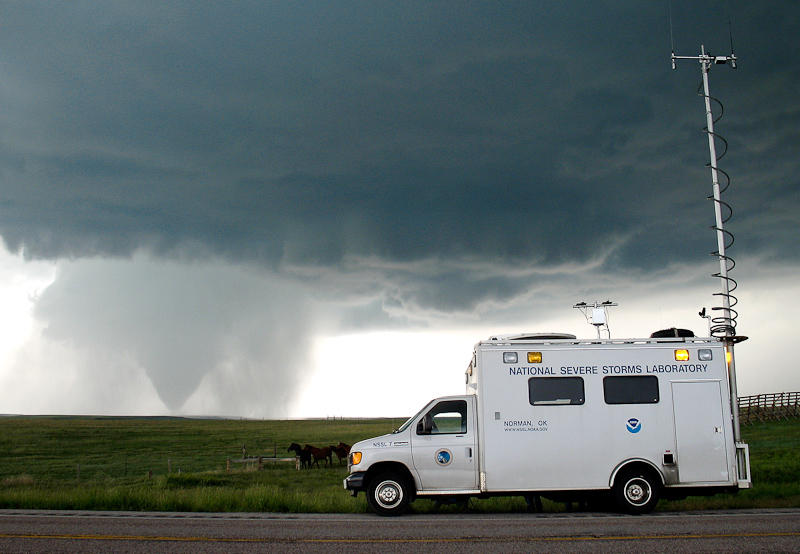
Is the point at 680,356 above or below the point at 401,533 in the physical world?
above

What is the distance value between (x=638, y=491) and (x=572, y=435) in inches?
67.1

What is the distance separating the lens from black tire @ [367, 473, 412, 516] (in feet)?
41.1

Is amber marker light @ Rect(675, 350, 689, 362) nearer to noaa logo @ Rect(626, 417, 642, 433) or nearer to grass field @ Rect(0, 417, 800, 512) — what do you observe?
noaa logo @ Rect(626, 417, 642, 433)

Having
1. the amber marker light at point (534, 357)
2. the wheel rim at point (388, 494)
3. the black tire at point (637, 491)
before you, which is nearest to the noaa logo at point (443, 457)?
the wheel rim at point (388, 494)

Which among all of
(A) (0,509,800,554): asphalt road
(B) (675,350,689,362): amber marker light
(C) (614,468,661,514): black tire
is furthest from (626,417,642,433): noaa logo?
(A) (0,509,800,554): asphalt road

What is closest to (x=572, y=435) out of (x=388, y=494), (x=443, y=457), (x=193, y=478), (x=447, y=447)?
(x=447, y=447)

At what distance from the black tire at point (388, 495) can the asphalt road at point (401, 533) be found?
0.34 meters

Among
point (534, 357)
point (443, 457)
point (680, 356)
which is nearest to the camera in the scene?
point (443, 457)

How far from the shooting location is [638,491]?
41.2 feet

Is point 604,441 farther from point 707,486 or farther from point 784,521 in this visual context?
point 784,521

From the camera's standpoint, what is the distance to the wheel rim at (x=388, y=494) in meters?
12.6

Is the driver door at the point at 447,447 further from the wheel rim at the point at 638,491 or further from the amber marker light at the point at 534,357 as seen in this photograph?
the wheel rim at the point at 638,491

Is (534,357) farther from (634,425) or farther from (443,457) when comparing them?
(443,457)

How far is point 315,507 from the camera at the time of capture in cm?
1377
